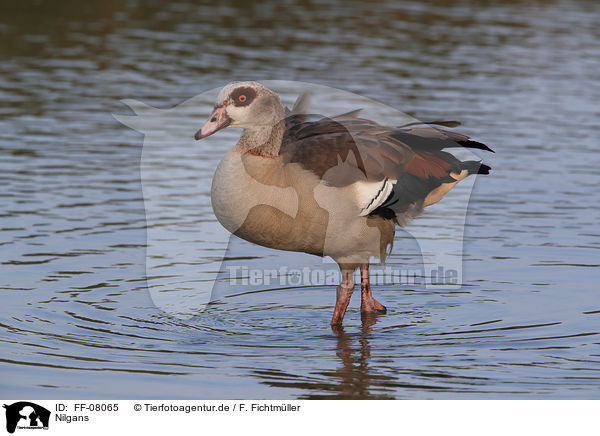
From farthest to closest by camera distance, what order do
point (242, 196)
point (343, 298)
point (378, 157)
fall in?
point (343, 298) < point (378, 157) < point (242, 196)

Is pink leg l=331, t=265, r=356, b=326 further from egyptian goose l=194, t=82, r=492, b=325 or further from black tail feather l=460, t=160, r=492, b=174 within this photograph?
black tail feather l=460, t=160, r=492, b=174

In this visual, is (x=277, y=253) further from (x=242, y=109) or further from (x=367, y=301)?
(x=242, y=109)

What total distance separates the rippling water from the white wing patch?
1.02 meters

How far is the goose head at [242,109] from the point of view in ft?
26.3

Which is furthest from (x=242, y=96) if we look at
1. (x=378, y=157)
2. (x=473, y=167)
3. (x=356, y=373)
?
(x=473, y=167)

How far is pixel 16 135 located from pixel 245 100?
9.18m

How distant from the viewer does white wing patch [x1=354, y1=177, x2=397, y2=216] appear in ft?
27.4

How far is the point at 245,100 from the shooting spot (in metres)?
8.05

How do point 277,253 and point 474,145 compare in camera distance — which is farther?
point 277,253

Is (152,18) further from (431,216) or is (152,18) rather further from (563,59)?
(431,216)

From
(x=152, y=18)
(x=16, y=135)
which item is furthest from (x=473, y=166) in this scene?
(x=152, y=18)
